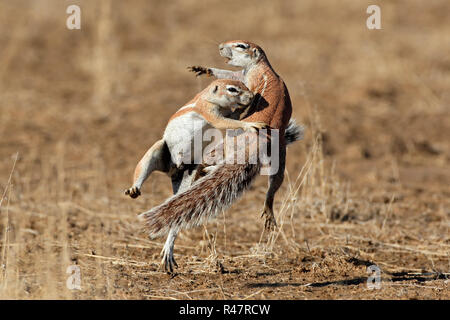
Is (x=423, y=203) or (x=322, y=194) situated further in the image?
(x=423, y=203)

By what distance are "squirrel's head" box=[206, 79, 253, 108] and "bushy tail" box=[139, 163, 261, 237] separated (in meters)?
0.43

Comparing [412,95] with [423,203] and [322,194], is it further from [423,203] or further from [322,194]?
[322,194]

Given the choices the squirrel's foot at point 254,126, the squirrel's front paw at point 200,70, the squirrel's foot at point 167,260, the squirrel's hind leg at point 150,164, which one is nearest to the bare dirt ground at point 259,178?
the squirrel's foot at point 167,260

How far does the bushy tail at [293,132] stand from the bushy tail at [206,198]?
0.62 meters

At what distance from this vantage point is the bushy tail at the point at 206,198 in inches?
195

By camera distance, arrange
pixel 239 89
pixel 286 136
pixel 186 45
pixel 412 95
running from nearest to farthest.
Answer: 1. pixel 239 89
2. pixel 286 136
3. pixel 412 95
4. pixel 186 45

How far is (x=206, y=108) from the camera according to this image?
A: 16.7 feet

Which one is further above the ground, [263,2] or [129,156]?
[263,2]

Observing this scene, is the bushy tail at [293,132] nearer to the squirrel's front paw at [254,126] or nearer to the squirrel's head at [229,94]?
the squirrel's head at [229,94]

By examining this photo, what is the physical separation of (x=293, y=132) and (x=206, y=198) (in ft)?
3.30

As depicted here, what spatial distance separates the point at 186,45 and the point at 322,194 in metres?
9.08

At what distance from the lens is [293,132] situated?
18.5 feet

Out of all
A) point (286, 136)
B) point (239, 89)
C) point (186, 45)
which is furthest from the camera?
point (186, 45)

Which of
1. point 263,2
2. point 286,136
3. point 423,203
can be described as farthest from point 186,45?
point 286,136
